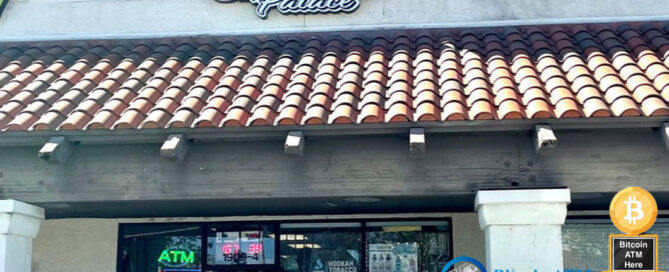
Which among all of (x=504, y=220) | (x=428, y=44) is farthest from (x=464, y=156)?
(x=428, y=44)

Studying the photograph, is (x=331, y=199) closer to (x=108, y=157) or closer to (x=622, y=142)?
(x=108, y=157)

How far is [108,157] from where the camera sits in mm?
7277

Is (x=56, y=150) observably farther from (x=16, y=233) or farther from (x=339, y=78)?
(x=339, y=78)

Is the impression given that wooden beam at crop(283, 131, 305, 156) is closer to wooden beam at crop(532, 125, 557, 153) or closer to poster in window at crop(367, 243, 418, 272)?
wooden beam at crop(532, 125, 557, 153)

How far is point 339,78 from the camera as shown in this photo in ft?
26.1

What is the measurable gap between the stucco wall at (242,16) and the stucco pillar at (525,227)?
10.7ft

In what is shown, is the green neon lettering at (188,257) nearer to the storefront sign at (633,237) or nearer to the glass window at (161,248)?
the glass window at (161,248)

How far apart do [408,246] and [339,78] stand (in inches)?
105

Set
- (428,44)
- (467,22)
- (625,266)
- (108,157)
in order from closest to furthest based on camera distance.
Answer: (625,266) < (108,157) < (428,44) < (467,22)

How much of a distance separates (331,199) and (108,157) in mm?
2042

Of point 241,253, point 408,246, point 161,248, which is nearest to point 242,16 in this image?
point 241,253

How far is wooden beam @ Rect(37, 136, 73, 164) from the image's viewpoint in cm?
675

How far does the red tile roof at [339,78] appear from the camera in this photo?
6844 millimetres

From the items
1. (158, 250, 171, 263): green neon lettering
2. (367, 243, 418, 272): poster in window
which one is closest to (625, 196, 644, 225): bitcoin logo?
(367, 243, 418, 272): poster in window
